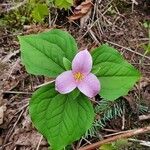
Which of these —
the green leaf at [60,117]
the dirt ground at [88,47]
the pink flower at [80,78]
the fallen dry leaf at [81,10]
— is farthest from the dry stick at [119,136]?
the fallen dry leaf at [81,10]

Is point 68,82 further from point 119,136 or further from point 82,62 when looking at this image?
point 119,136

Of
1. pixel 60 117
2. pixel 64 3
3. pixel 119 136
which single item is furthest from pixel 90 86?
pixel 64 3

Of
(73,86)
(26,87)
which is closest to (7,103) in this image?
(26,87)

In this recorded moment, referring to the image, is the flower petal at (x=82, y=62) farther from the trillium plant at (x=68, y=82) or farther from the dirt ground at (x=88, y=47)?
the dirt ground at (x=88, y=47)

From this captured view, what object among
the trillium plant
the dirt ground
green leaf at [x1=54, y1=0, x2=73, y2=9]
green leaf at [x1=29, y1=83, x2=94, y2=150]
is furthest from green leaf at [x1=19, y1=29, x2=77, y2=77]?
green leaf at [x1=54, y1=0, x2=73, y2=9]

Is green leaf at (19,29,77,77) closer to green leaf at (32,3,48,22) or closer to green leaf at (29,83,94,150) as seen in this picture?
green leaf at (29,83,94,150)

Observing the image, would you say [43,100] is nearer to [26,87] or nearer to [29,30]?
[26,87]
